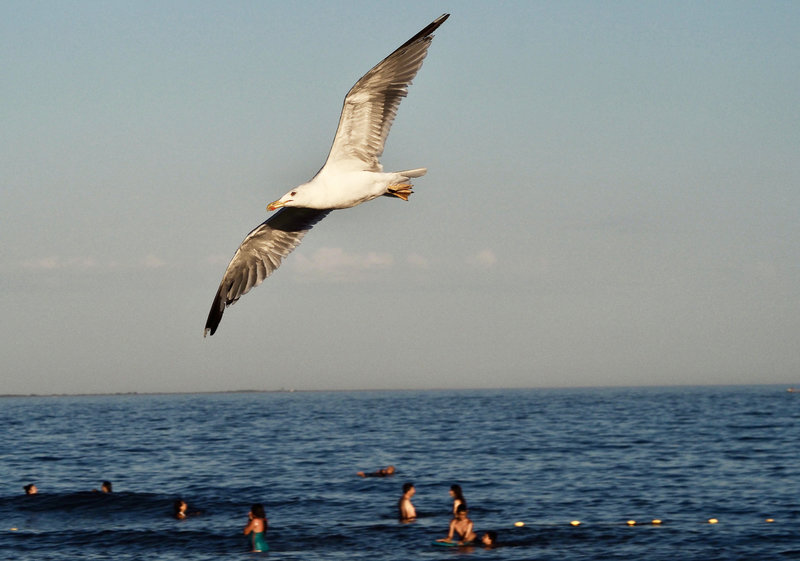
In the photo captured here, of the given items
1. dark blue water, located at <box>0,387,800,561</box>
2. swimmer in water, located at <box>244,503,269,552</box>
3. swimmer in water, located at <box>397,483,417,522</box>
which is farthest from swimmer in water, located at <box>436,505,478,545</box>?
swimmer in water, located at <box>244,503,269,552</box>

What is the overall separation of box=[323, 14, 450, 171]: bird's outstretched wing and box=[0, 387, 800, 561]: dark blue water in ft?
45.9

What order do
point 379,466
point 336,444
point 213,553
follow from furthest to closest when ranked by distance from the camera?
point 336,444
point 379,466
point 213,553

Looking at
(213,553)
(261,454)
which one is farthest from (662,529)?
(261,454)

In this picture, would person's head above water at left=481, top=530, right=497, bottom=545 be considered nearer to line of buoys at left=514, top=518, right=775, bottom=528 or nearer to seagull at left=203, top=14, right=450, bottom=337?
line of buoys at left=514, top=518, right=775, bottom=528

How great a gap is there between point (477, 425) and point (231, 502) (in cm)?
4214

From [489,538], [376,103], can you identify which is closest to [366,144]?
[376,103]

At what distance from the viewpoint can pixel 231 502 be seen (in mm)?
32344

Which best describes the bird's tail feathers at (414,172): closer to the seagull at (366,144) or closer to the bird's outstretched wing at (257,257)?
the seagull at (366,144)

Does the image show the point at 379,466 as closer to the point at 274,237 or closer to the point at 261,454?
the point at 261,454

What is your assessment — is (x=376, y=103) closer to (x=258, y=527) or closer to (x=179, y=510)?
(x=258, y=527)

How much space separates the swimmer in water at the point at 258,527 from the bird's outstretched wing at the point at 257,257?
33.7 ft

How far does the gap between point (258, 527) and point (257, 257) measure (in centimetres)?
1171

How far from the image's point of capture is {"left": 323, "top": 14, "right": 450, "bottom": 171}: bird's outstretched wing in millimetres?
10109

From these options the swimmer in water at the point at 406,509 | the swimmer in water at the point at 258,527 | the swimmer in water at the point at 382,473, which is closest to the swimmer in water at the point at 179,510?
the swimmer in water at the point at 258,527
